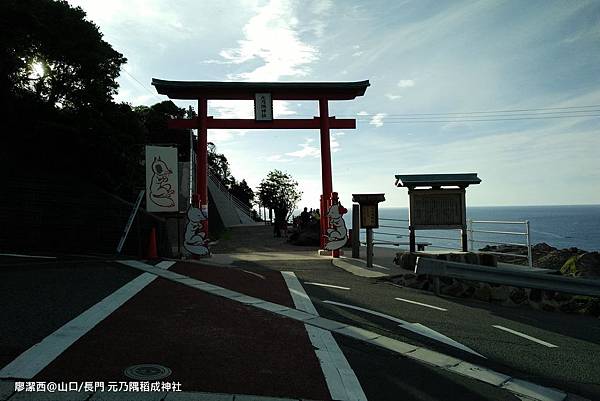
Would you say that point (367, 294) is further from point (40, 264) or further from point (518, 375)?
point (40, 264)

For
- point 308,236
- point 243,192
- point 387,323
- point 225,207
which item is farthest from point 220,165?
point 387,323

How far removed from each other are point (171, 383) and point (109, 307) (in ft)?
9.96

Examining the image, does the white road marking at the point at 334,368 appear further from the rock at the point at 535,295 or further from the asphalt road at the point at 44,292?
the rock at the point at 535,295

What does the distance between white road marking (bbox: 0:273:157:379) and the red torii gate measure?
346 inches

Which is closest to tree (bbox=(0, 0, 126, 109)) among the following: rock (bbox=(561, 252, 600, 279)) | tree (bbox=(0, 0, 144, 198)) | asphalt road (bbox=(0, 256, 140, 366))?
tree (bbox=(0, 0, 144, 198))

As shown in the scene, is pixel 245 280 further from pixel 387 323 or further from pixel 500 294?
pixel 500 294

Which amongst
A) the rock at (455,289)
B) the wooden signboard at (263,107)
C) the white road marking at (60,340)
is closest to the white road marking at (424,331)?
the rock at (455,289)

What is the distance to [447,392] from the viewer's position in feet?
12.4

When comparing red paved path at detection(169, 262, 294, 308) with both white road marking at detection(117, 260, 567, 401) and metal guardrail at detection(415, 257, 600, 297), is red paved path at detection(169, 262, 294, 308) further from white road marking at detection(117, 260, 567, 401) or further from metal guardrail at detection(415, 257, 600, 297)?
metal guardrail at detection(415, 257, 600, 297)

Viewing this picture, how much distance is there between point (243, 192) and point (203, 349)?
6217 centimetres

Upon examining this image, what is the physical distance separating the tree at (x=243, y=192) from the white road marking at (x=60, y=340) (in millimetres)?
57935

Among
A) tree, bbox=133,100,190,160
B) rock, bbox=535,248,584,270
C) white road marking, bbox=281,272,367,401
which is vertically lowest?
rock, bbox=535,248,584,270

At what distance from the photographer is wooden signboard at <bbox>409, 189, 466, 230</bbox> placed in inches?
486

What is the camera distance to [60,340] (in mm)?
4500
